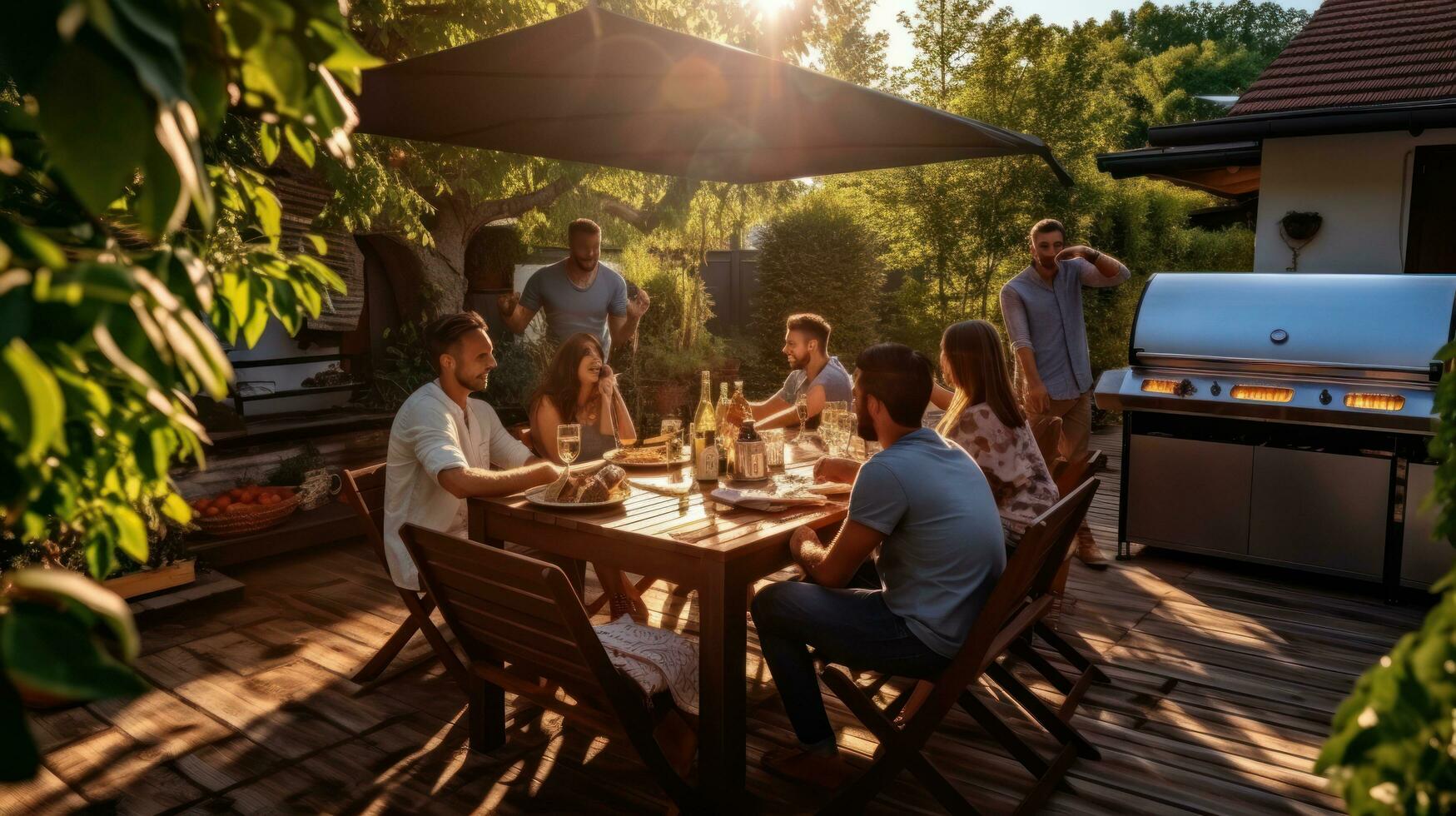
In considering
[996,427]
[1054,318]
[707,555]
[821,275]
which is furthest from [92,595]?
[821,275]

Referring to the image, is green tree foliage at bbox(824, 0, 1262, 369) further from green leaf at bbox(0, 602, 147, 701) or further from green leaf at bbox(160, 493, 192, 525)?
green leaf at bbox(0, 602, 147, 701)

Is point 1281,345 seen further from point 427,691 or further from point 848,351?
point 848,351

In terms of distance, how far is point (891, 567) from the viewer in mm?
2891

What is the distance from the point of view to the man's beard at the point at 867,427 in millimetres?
3043

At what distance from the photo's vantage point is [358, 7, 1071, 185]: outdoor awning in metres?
3.49

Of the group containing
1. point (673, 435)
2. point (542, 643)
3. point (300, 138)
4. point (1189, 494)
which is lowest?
point (1189, 494)

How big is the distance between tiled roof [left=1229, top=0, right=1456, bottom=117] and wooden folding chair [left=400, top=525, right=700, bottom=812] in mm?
7280

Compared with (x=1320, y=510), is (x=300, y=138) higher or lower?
higher

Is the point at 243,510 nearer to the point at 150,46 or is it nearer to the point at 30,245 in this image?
the point at 30,245

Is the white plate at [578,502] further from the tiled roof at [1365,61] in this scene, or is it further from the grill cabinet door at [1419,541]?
the tiled roof at [1365,61]

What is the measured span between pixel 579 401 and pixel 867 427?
6.35 ft

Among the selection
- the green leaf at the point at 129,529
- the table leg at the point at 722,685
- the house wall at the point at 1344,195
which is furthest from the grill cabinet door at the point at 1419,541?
the green leaf at the point at 129,529

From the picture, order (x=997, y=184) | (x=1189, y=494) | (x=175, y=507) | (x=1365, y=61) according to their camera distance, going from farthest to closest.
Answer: (x=997, y=184) < (x=1365, y=61) < (x=1189, y=494) < (x=175, y=507)

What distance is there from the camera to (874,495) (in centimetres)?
273
